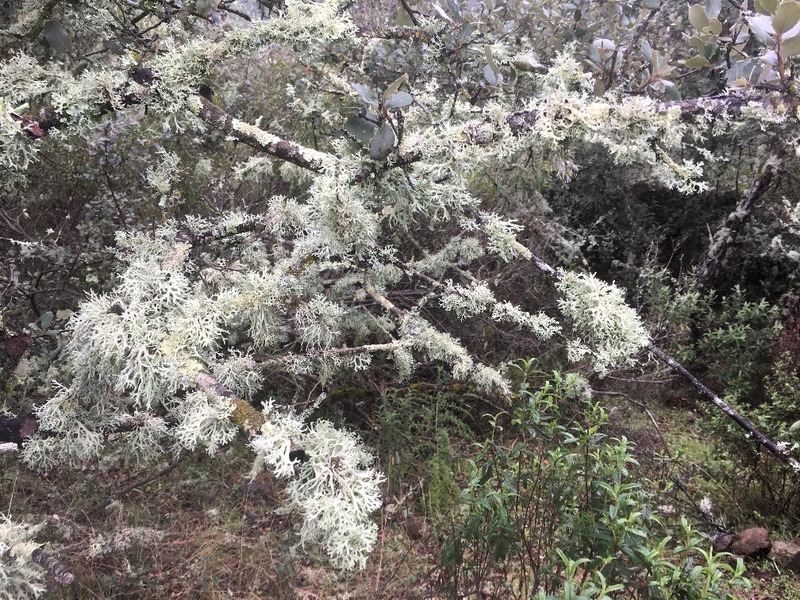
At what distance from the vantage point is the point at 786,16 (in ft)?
3.06

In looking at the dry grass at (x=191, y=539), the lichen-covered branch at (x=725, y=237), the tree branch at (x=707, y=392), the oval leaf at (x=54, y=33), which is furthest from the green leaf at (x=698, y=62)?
the lichen-covered branch at (x=725, y=237)

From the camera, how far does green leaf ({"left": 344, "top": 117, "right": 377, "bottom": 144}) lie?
906 mm

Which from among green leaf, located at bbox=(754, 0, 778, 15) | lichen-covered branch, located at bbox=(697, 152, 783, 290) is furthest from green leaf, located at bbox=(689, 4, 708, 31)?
lichen-covered branch, located at bbox=(697, 152, 783, 290)

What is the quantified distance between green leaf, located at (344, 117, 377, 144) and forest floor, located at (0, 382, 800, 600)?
1.45m

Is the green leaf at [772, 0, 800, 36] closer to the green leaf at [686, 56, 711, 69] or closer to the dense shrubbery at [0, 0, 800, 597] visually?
the dense shrubbery at [0, 0, 800, 597]

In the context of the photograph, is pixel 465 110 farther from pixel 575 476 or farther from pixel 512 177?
pixel 512 177

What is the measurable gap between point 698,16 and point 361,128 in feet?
3.51

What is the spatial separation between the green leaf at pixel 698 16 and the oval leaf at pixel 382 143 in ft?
3.32

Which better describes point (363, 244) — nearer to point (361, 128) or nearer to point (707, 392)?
point (361, 128)

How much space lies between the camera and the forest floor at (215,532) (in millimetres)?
1966

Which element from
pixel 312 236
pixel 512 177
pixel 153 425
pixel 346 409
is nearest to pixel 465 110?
pixel 312 236

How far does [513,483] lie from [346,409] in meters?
1.20

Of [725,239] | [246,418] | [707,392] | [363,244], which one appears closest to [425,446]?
[707,392]

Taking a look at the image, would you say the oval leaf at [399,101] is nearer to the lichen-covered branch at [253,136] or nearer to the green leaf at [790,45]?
the lichen-covered branch at [253,136]
